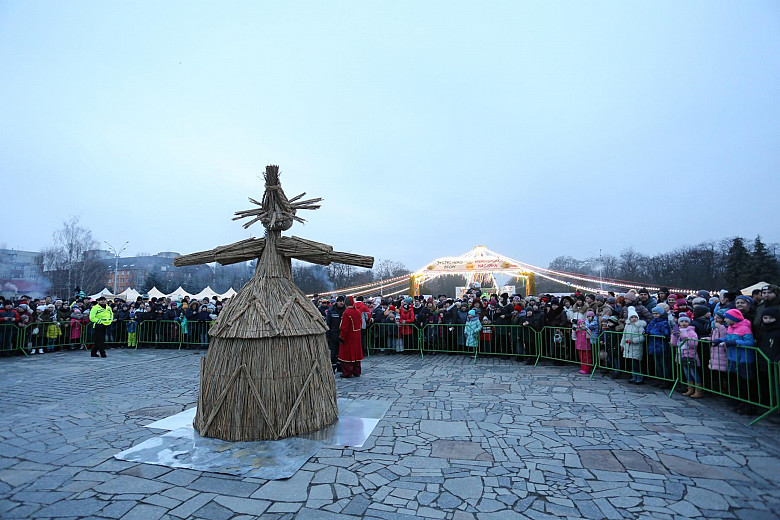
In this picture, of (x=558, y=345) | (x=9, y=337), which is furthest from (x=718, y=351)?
(x=9, y=337)

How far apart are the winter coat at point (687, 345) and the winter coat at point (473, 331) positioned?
16.9 feet

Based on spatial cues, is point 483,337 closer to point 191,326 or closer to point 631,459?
point 631,459

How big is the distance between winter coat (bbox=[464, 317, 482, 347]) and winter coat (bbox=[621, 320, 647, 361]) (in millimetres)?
4091

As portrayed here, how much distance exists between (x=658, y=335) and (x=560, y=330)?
108 inches

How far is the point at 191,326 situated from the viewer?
14.2m

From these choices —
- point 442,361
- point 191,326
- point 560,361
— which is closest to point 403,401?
point 442,361

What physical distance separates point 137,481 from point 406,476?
8.49 feet

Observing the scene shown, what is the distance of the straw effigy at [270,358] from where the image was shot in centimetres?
475

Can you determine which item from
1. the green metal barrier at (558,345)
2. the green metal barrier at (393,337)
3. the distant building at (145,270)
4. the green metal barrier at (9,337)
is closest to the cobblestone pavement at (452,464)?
the green metal barrier at (558,345)

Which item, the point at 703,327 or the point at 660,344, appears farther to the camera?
the point at 660,344

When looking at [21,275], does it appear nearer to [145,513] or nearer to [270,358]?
[270,358]

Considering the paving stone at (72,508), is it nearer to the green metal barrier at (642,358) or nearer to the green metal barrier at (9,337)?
the green metal barrier at (642,358)

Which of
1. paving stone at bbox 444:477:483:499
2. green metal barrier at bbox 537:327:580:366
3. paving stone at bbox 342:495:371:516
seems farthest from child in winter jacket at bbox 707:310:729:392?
paving stone at bbox 342:495:371:516

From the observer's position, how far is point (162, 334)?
1444 cm
